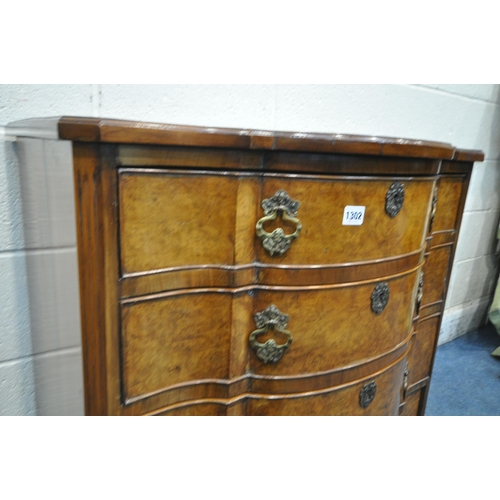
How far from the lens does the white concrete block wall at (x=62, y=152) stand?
986 mm

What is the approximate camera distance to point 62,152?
2.54 feet

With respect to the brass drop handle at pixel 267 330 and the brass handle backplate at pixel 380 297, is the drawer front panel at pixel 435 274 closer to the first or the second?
the brass handle backplate at pixel 380 297

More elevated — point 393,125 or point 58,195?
point 393,125

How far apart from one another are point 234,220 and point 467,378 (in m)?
1.96

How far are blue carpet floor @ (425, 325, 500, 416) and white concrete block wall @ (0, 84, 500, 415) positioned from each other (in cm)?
128

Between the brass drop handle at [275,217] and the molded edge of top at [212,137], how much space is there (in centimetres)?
10

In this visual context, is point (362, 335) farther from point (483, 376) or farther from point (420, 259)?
point (483, 376)

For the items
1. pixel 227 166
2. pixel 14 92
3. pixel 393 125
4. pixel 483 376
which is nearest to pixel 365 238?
pixel 227 166

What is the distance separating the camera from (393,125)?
6.24ft

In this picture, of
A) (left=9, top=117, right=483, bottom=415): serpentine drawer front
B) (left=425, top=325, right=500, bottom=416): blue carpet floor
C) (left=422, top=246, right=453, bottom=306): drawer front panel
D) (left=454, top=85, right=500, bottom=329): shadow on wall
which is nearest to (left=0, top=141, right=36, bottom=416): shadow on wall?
(left=9, top=117, right=483, bottom=415): serpentine drawer front

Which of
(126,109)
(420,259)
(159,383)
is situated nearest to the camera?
(159,383)

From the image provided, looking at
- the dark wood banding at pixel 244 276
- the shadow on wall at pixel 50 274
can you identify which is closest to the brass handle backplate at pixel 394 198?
the dark wood banding at pixel 244 276

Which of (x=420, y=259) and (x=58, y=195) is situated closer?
(x=58, y=195)

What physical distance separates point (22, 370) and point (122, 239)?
0.80m
